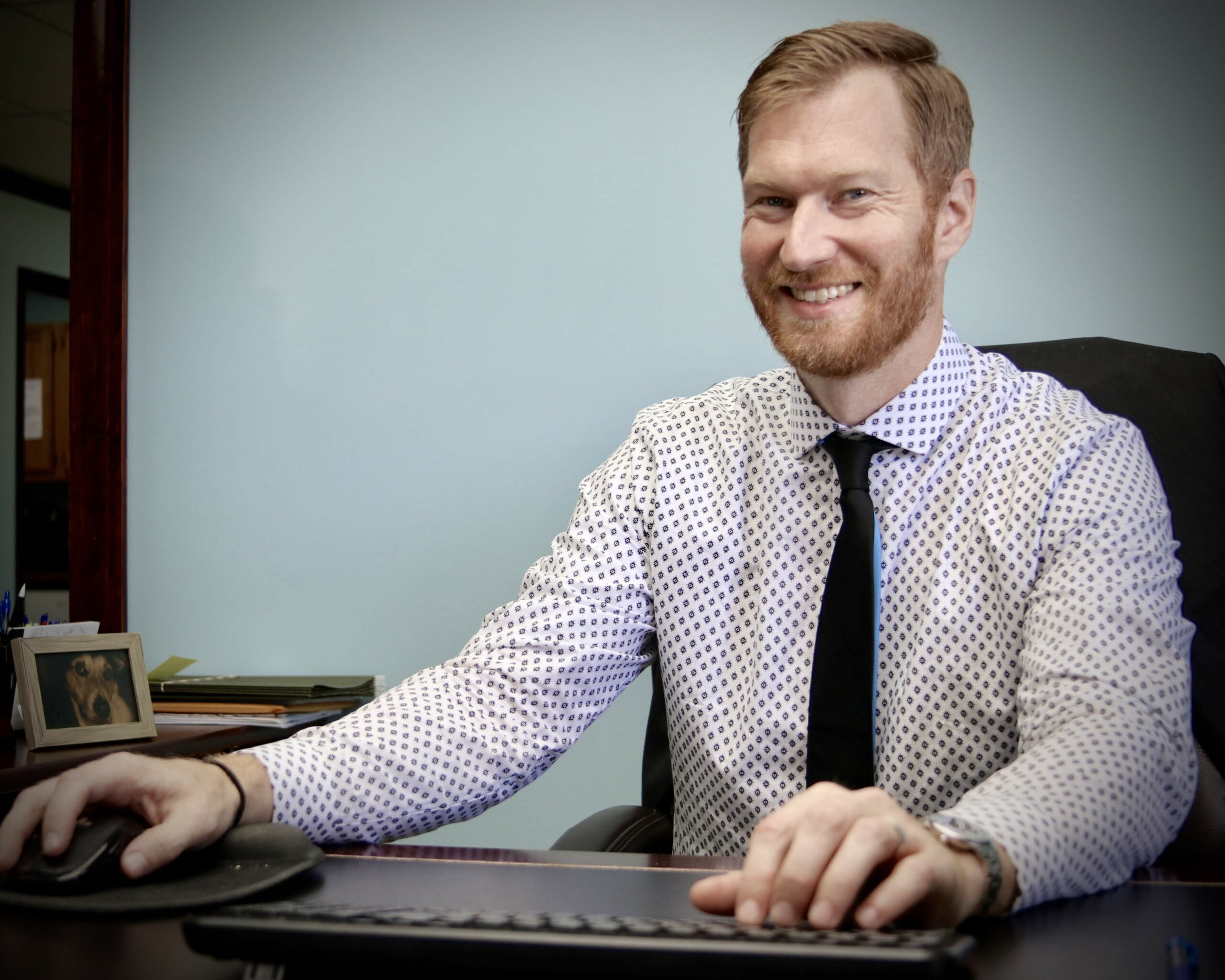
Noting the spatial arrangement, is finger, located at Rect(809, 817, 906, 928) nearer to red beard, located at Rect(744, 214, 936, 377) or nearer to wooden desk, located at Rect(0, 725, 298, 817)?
red beard, located at Rect(744, 214, 936, 377)

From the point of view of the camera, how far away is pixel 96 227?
6.24ft

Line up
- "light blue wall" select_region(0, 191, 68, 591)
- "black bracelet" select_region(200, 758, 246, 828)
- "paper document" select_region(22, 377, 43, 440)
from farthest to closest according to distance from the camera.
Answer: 1. "paper document" select_region(22, 377, 43, 440)
2. "light blue wall" select_region(0, 191, 68, 591)
3. "black bracelet" select_region(200, 758, 246, 828)

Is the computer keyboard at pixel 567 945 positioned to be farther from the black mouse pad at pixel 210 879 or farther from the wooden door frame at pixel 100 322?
the wooden door frame at pixel 100 322

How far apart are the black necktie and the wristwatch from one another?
0.36 metres

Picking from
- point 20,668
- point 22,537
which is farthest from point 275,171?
point 22,537

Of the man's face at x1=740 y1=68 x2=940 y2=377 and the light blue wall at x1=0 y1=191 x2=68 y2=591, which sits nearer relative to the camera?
the man's face at x1=740 y1=68 x2=940 y2=377

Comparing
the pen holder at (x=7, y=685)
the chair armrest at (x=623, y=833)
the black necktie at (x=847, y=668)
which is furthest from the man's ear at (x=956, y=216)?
the pen holder at (x=7, y=685)

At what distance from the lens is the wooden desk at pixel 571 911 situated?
51cm

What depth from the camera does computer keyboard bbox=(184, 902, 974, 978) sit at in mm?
436

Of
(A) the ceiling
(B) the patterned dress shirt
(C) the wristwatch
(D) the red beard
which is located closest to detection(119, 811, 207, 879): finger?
(B) the patterned dress shirt

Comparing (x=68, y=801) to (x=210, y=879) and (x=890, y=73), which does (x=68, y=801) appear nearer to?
(x=210, y=879)

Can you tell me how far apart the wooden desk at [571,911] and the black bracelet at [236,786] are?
0.08m

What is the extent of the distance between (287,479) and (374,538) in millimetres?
190

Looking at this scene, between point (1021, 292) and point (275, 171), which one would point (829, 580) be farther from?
point (275, 171)
